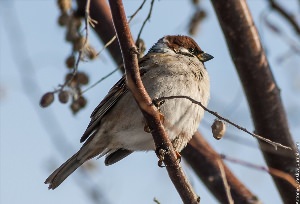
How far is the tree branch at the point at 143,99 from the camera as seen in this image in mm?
2955

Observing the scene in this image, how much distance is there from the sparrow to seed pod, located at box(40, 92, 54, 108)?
0.46 meters

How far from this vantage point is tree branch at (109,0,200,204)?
2955 mm

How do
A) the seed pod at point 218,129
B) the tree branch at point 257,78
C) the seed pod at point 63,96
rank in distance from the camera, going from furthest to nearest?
1. the tree branch at point 257,78
2. the seed pod at point 63,96
3. the seed pod at point 218,129

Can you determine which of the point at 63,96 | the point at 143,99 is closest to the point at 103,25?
the point at 63,96

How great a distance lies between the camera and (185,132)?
4.45 meters

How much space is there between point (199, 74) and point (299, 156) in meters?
0.86

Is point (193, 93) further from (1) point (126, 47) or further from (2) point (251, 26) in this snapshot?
(1) point (126, 47)

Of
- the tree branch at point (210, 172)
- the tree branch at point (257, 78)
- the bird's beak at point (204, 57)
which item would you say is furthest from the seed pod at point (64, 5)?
the tree branch at point (210, 172)

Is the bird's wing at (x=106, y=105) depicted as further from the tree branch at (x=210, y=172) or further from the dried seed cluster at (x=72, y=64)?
the tree branch at (x=210, y=172)

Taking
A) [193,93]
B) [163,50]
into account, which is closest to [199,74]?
[193,93]

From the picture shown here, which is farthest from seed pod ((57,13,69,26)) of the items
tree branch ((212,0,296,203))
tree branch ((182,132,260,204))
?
tree branch ((182,132,260,204))

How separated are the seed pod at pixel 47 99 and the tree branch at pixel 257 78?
1.41m

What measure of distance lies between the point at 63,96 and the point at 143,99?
0.94 meters

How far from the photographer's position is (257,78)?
4.84 meters
